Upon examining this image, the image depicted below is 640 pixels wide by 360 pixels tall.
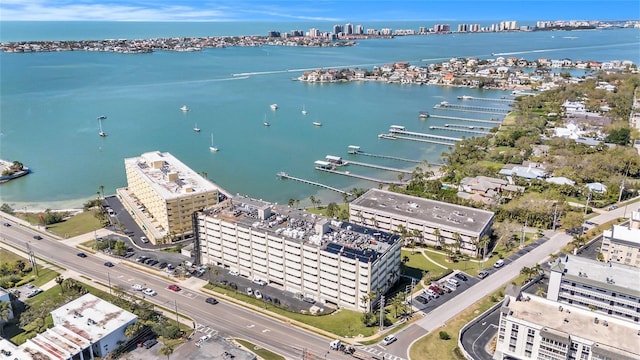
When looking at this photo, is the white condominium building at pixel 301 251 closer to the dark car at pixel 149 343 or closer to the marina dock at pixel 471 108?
the dark car at pixel 149 343

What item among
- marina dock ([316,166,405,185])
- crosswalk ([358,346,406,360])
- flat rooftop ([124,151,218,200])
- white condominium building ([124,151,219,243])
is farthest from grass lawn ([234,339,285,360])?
marina dock ([316,166,405,185])

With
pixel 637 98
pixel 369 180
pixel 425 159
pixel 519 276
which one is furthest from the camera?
pixel 637 98

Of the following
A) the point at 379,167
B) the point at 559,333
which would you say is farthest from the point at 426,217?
the point at 379,167

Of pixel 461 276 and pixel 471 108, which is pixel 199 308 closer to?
pixel 461 276

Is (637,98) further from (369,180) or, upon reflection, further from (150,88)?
(150,88)

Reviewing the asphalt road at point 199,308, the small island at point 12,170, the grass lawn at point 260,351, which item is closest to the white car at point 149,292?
the asphalt road at point 199,308

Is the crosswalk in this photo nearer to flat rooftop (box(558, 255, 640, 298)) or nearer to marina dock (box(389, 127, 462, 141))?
flat rooftop (box(558, 255, 640, 298))

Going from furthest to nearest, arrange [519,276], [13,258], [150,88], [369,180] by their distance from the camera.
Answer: [150,88]
[369,180]
[13,258]
[519,276]

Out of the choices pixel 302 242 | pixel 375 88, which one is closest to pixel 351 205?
pixel 302 242
